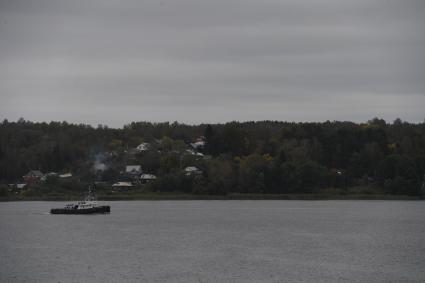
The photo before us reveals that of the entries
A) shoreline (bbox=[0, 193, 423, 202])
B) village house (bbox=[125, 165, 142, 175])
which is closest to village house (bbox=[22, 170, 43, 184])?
shoreline (bbox=[0, 193, 423, 202])

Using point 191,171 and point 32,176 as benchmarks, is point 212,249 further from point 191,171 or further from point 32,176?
point 32,176

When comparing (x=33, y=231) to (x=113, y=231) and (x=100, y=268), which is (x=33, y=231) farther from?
(x=100, y=268)

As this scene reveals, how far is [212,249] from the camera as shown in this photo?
69.7 meters

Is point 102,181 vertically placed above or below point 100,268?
above

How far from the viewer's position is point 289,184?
155m

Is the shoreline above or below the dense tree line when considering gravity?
below

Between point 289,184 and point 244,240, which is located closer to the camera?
point 244,240

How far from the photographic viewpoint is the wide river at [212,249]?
5553 centimetres

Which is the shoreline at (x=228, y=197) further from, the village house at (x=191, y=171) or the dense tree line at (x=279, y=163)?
the village house at (x=191, y=171)

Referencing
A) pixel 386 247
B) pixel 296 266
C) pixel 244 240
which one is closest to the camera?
pixel 296 266

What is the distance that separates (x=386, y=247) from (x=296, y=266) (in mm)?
16007

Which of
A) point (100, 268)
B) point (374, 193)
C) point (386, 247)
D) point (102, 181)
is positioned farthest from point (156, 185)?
point (100, 268)

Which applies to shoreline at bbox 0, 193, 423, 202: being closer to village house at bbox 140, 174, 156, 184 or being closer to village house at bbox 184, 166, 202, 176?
village house at bbox 184, 166, 202, 176

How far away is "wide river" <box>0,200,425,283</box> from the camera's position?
5553 cm
